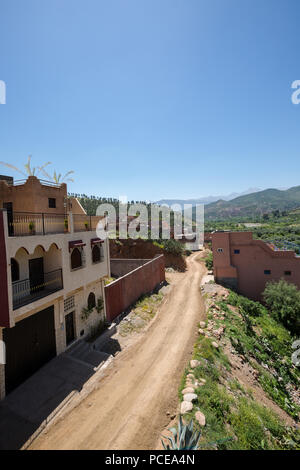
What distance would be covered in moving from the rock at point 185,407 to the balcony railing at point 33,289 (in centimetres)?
664

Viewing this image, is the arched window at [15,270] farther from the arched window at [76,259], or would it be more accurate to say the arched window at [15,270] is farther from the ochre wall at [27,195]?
the ochre wall at [27,195]

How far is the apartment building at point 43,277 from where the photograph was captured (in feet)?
27.0

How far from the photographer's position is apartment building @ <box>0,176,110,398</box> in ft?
27.0

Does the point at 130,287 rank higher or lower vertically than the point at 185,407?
higher

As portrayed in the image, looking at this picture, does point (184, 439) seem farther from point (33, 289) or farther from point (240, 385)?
point (33, 289)

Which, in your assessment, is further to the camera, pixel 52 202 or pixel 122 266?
pixel 122 266

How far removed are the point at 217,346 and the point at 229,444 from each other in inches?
213

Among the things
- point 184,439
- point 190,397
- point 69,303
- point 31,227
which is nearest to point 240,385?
point 190,397

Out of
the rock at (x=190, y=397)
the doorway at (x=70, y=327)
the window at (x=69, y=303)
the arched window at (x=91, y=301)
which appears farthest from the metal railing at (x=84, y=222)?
the rock at (x=190, y=397)

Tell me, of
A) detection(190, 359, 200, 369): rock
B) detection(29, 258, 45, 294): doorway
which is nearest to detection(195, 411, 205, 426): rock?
detection(190, 359, 200, 369): rock

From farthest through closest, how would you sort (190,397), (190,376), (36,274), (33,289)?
(36,274) < (33,289) < (190,376) < (190,397)

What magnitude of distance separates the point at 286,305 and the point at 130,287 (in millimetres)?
12813

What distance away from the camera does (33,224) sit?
9945mm
